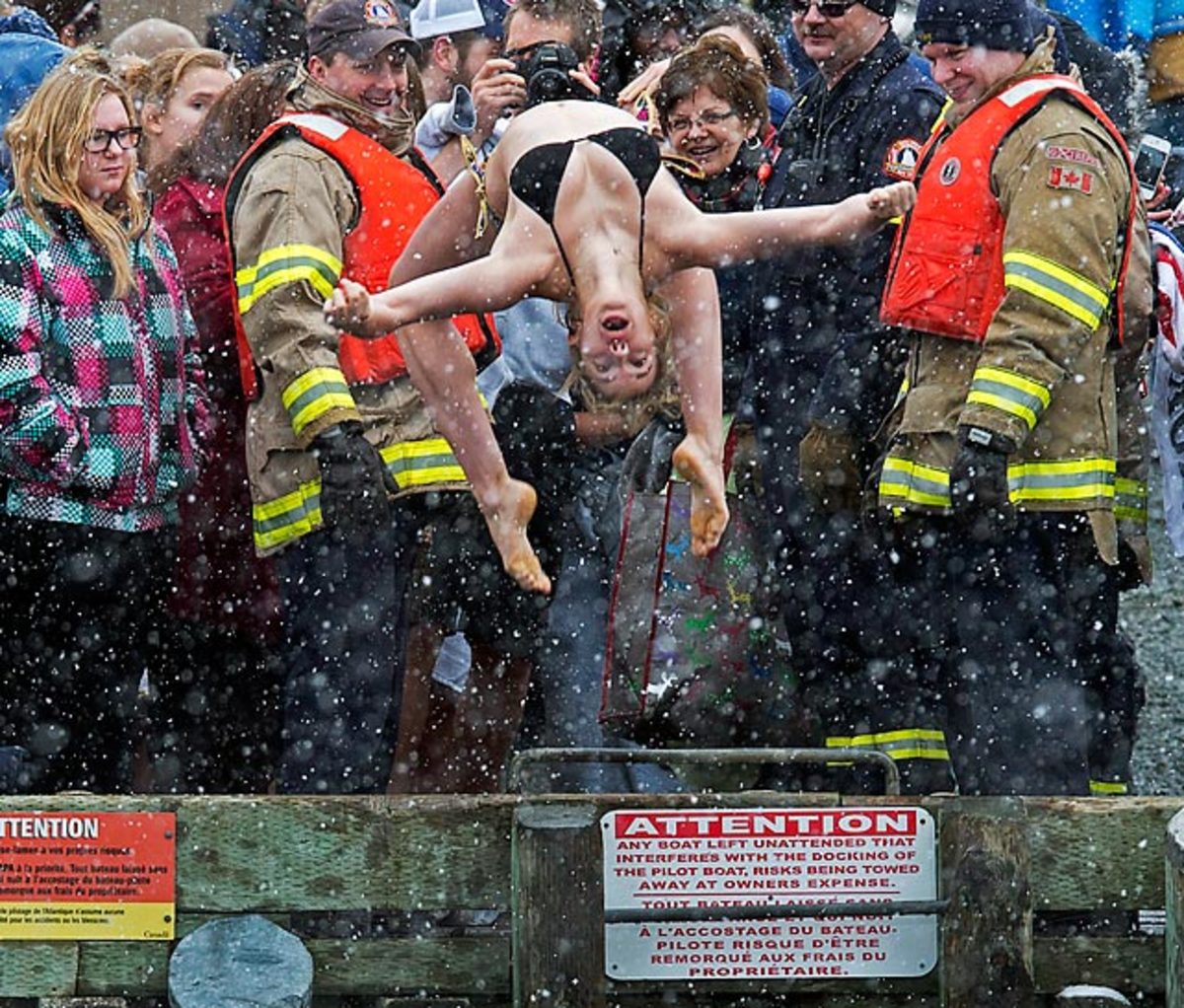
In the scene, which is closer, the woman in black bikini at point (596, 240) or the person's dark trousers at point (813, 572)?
the woman in black bikini at point (596, 240)

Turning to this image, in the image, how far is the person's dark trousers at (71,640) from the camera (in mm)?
5262

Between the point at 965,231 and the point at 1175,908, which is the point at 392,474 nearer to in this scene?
the point at 965,231

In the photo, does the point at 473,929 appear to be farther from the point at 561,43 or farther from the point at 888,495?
the point at 561,43

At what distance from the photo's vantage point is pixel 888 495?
5.18m

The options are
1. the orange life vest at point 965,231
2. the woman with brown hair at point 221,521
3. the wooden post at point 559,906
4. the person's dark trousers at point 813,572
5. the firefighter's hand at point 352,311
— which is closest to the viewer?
the wooden post at point 559,906

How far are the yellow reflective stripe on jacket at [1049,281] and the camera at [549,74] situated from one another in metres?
0.96

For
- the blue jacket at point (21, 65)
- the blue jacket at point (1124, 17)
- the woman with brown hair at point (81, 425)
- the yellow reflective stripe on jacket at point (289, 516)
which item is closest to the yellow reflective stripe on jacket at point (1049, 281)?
the yellow reflective stripe on jacket at point (289, 516)

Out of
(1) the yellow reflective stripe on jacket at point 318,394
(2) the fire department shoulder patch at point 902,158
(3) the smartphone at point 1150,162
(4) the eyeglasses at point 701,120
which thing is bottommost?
(1) the yellow reflective stripe on jacket at point 318,394

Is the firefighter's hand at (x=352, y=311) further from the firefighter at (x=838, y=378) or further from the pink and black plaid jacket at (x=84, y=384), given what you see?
the firefighter at (x=838, y=378)

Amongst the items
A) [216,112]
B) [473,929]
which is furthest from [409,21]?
[473,929]

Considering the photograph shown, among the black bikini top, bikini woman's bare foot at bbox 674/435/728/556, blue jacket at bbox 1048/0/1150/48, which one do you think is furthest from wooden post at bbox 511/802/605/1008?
blue jacket at bbox 1048/0/1150/48

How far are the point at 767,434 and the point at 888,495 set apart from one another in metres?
0.38

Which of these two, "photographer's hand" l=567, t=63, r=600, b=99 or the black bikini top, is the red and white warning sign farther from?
"photographer's hand" l=567, t=63, r=600, b=99

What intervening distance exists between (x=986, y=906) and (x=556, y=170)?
1.66 meters
